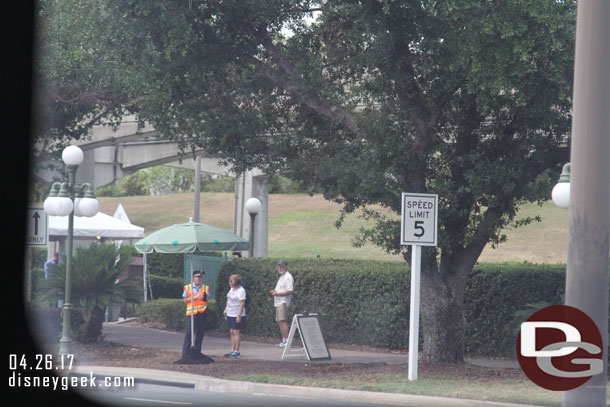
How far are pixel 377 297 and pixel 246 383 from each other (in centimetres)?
641

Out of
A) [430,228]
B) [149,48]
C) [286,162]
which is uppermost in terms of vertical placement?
[149,48]

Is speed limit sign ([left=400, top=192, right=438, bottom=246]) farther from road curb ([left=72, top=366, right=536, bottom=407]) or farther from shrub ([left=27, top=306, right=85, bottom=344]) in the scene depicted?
shrub ([left=27, top=306, right=85, bottom=344])

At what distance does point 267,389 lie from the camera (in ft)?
39.6

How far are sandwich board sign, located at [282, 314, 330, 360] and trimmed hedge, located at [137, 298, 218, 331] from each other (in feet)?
19.3

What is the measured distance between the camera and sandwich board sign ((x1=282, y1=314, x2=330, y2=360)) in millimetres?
15500

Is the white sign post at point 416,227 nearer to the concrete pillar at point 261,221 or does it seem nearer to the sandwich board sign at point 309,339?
the sandwich board sign at point 309,339

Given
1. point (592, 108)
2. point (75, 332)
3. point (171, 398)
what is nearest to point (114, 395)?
point (171, 398)

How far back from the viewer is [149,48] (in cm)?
1348

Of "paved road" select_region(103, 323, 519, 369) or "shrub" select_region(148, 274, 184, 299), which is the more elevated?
"shrub" select_region(148, 274, 184, 299)

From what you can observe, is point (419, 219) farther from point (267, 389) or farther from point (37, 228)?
point (37, 228)

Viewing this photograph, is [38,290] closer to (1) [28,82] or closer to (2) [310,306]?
(1) [28,82]

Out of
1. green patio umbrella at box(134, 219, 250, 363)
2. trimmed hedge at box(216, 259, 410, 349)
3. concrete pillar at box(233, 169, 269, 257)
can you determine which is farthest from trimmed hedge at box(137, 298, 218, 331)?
concrete pillar at box(233, 169, 269, 257)

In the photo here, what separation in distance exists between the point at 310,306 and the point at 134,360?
5.28 meters

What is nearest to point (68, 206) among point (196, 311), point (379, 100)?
point (196, 311)
